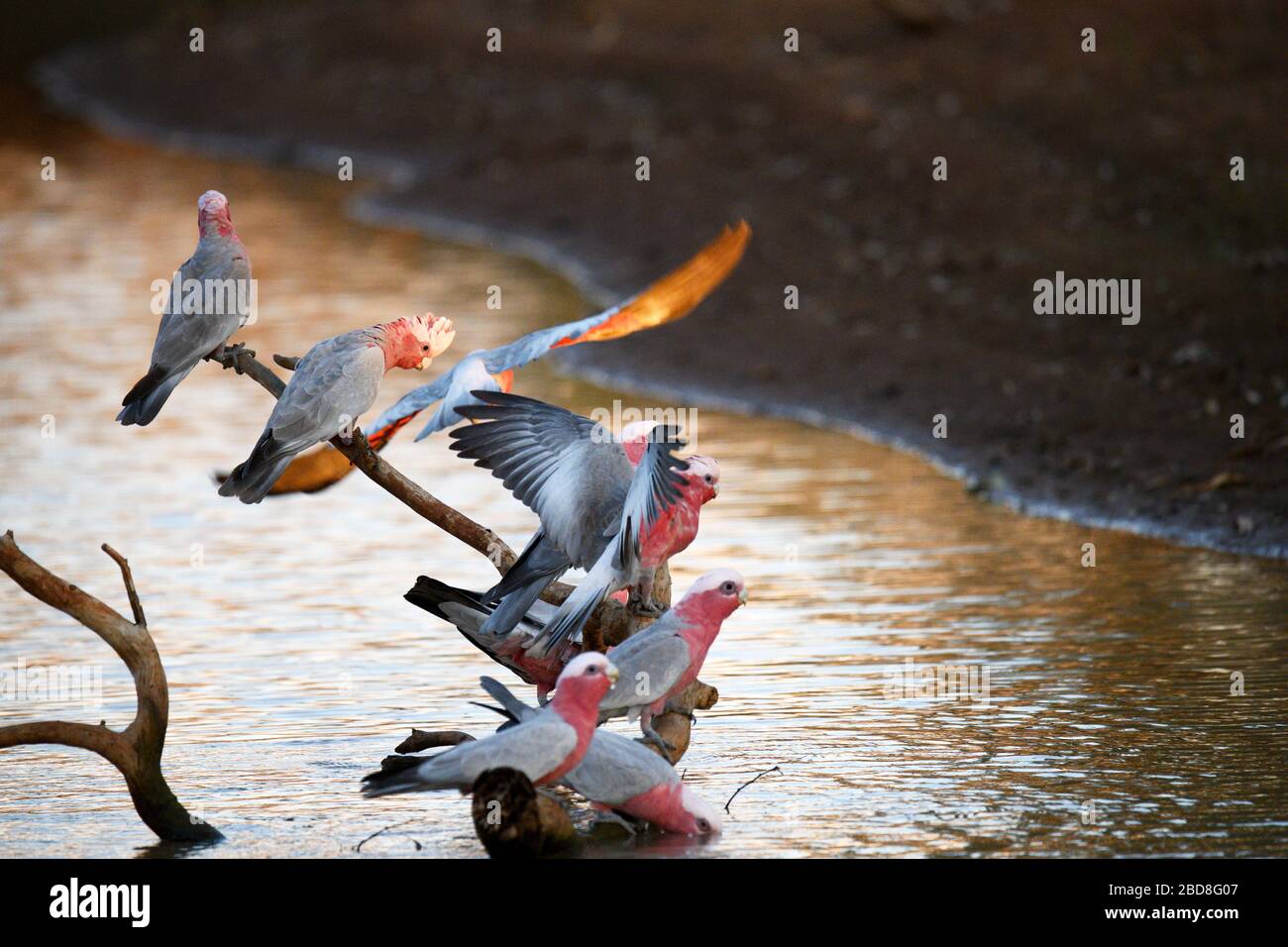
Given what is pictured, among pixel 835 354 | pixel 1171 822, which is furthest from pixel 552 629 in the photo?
pixel 835 354

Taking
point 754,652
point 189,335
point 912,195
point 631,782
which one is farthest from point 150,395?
point 912,195

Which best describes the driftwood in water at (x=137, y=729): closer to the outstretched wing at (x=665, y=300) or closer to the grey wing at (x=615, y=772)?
the grey wing at (x=615, y=772)

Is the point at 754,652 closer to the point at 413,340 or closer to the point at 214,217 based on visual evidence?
the point at 413,340

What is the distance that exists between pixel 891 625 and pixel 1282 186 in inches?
391

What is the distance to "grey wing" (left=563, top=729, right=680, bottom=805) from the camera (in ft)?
25.8

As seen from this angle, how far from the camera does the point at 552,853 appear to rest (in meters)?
7.79

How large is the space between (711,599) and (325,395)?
5.33 ft

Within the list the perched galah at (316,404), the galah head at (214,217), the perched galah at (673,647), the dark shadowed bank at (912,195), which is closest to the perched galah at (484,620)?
the perched galah at (673,647)

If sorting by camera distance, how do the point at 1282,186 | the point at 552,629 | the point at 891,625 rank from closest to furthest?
1. the point at 552,629
2. the point at 891,625
3. the point at 1282,186

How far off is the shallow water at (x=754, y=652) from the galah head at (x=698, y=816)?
8 cm

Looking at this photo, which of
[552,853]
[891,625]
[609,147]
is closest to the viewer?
[552,853]

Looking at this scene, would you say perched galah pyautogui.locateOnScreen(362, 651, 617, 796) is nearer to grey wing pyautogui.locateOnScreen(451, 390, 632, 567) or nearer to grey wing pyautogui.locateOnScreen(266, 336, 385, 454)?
grey wing pyautogui.locateOnScreen(451, 390, 632, 567)

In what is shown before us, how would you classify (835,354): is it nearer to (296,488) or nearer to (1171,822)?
(296,488)

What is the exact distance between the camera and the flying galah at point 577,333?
8281 mm
